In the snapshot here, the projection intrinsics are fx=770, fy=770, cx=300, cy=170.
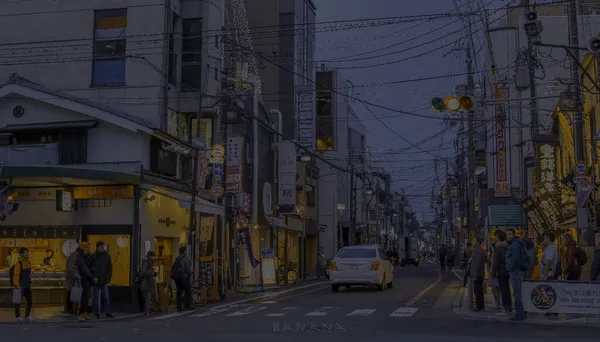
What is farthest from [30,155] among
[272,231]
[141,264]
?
[272,231]

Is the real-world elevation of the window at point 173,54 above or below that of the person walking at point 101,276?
above

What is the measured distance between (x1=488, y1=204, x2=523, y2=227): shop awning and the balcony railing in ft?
80.9

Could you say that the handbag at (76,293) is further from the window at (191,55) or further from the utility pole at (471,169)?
the utility pole at (471,169)

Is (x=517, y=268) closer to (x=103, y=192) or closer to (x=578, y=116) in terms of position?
(x=578, y=116)

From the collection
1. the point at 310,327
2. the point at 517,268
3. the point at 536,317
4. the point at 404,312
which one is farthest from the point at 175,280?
the point at 536,317

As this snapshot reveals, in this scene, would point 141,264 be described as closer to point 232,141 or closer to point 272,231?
point 232,141

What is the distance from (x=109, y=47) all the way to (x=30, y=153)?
4.69 m

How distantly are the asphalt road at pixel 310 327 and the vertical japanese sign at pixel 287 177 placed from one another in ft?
55.9

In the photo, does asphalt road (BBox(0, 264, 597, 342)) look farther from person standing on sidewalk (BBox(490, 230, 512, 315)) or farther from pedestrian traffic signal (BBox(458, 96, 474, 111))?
pedestrian traffic signal (BBox(458, 96, 474, 111))

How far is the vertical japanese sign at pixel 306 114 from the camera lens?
4616 cm

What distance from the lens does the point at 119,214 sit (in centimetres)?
2336

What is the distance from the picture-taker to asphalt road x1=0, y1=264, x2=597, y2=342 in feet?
45.9

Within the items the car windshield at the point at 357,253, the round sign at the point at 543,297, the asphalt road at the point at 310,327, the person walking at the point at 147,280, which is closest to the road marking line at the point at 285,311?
the asphalt road at the point at 310,327

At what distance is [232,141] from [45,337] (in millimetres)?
18026
